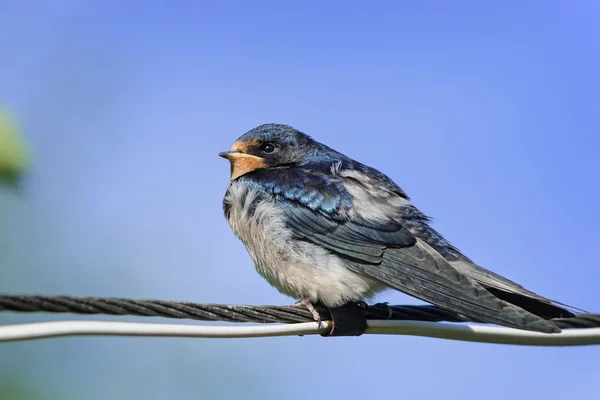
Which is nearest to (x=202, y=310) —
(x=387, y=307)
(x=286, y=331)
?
(x=286, y=331)

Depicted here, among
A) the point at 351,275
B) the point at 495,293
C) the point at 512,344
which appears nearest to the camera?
the point at 512,344

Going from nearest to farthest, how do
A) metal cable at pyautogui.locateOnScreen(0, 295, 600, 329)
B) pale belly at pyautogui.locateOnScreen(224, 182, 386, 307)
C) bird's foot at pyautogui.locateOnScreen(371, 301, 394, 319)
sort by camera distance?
metal cable at pyautogui.locateOnScreen(0, 295, 600, 329)
bird's foot at pyautogui.locateOnScreen(371, 301, 394, 319)
pale belly at pyautogui.locateOnScreen(224, 182, 386, 307)

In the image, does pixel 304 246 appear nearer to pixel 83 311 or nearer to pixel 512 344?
pixel 512 344

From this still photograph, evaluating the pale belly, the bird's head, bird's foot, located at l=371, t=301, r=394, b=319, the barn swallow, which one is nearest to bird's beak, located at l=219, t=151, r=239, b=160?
the bird's head

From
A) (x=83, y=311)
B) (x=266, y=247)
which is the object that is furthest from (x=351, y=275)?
(x=83, y=311)

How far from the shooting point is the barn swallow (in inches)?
107

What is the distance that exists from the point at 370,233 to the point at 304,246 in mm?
274

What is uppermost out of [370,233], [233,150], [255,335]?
[233,150]

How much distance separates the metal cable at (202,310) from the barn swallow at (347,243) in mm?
154

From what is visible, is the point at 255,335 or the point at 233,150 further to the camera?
the point at 233,150

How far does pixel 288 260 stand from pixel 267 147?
0.90 m

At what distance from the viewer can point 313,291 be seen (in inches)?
117

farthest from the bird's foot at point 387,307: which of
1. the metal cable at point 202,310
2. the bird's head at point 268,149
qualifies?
the bird's head at point 268,149

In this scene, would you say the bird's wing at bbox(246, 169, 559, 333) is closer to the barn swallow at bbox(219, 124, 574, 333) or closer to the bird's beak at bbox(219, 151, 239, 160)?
the barn swallow at bbox(219, 124, 574, 333)
